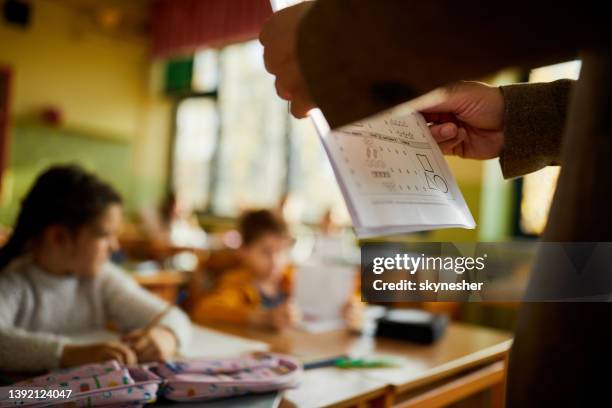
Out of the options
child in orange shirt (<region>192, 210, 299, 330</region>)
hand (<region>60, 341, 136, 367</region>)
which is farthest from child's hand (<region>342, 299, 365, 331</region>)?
hand (<region>60, 341, 136, 367</region>)

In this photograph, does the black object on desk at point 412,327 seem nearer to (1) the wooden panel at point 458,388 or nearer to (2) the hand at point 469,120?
(1) the wooden panel at point 458,388

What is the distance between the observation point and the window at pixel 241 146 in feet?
15.4

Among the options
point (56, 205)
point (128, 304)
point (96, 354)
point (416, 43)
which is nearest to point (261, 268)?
point (128, 304)

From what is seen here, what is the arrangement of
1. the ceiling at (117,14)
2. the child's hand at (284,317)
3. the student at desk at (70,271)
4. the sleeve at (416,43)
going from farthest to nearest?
the ceiling at (117,14) → the child's hand at (284,317) → the student at desk at (70,271) → the sleeve at (416,43)

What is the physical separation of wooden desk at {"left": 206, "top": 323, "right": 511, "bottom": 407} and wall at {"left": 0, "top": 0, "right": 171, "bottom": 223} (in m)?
4.51

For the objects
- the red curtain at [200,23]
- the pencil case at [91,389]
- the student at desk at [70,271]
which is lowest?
the pencil case at [91,389]

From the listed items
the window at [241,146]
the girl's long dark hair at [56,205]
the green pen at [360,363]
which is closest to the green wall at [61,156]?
the window at [241,146]

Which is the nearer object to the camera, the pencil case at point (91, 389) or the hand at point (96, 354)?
the pencil case at point (91, 389)

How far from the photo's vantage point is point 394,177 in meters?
0.58

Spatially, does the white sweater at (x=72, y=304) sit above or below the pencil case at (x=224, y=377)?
above

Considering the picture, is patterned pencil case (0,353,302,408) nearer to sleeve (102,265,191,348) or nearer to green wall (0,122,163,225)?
sleeve (102,265,191,348)

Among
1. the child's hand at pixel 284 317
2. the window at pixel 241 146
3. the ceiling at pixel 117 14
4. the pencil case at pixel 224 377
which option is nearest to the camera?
the pencil case at pixel 224 377

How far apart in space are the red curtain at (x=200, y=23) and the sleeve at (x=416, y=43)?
4.21 meters

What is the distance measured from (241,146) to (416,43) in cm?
493
